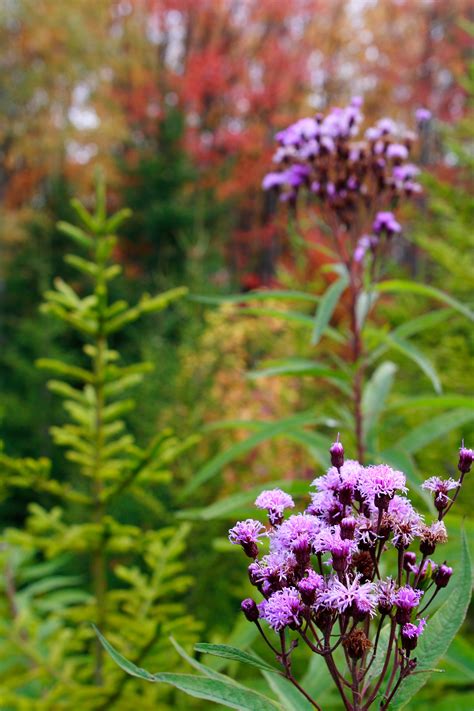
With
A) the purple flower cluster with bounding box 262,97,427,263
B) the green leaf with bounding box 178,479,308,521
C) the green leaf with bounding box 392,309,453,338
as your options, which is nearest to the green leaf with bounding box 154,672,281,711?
the green leaf with bounding box 178,479,308,521

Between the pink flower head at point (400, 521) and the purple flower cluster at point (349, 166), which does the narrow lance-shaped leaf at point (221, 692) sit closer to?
the pink flower head at point (400, 521)

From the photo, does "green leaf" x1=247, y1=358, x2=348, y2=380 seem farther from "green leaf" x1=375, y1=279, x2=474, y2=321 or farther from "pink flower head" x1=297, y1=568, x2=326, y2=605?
"pink flower head" x1=297, y1=568, x2=326, y2=605

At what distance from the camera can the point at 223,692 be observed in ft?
2.42

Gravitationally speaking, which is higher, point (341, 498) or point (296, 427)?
point (296, 427)

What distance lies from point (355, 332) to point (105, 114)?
51.8ft

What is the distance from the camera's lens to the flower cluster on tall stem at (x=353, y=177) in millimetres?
1973

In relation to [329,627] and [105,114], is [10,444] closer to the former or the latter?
[329,627]

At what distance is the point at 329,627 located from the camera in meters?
0.74

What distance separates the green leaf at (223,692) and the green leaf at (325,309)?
0.87 meters

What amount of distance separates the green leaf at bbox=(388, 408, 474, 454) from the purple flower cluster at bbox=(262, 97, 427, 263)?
0.57 meters

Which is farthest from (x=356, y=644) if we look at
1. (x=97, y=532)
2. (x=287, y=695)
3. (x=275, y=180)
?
(x=275, y=180)

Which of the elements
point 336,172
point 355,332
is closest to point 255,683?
point 355,332

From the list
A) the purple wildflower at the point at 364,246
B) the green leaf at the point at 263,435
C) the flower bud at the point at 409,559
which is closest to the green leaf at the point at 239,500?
the green leaf at the point at 263,435

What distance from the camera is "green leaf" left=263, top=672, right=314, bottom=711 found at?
3.11 ft
